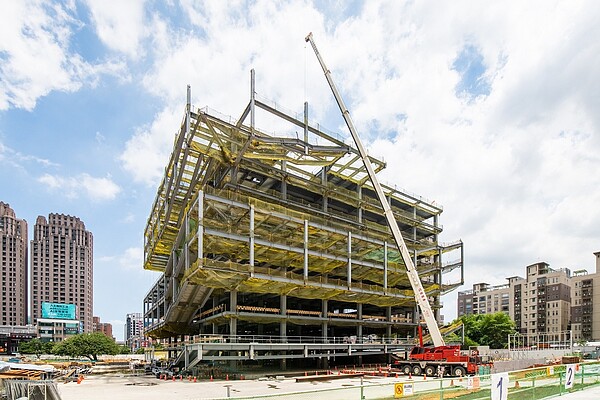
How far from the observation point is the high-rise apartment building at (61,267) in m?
181

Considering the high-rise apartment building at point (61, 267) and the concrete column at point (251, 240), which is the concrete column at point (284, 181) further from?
the high-rise apartment building at point (61, 267)

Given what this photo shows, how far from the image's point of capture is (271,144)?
4609cm

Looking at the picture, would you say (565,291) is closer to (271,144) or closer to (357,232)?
(357,232)

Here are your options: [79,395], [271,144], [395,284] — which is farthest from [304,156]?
[79,395]

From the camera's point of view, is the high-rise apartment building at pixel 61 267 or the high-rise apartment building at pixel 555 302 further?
the high-rise apartment building at pixel 61 267

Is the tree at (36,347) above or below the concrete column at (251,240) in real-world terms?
below

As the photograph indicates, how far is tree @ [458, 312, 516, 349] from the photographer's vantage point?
104m

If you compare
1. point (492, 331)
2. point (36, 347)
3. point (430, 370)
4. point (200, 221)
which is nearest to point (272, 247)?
point (200, 221)

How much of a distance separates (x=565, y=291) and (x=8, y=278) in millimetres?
190498

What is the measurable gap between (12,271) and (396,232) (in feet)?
579

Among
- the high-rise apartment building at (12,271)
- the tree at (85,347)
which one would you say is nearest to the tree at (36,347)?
the tree at (85,347)

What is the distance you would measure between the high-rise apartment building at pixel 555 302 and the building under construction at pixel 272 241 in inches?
2955

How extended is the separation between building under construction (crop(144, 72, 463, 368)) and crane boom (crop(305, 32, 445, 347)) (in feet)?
18.3

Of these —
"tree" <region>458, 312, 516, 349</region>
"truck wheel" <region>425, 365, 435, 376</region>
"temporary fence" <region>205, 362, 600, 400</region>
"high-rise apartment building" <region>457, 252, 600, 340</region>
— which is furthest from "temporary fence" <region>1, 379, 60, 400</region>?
"high-rise apartment building" <region>457, 252, 600, 340</region>
